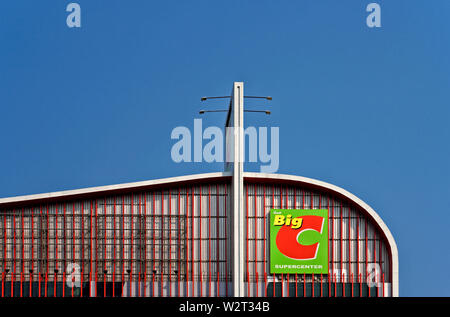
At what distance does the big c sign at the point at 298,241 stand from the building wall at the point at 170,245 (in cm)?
58

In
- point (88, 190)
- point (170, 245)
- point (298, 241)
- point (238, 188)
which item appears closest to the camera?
point (238, 188)

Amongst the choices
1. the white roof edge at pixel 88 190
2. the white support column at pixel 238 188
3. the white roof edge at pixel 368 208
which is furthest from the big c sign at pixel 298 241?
the white roof edge at pixel 88 190

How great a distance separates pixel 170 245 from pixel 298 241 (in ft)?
33.0

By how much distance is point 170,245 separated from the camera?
5562cm

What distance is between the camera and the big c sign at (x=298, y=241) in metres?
55.2

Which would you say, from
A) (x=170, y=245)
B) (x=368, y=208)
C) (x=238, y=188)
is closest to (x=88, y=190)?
(x=170, y=245)

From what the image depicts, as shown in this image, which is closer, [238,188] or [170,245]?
[238,188]

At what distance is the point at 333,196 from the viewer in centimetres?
5631

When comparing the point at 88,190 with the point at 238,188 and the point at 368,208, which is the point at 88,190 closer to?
the point at 238,188

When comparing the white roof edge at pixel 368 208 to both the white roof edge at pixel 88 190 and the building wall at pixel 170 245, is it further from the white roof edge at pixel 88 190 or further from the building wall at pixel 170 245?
the white roof edge at pixel 88 190

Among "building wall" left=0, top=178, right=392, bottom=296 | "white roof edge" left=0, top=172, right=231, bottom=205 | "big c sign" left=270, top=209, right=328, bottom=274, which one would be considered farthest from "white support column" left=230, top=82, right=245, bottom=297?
"white roof edge" left=0, top=172, right=231, bottom=205

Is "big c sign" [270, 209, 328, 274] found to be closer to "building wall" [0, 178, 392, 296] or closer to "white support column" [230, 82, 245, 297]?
"building wall" [0, 178, 392, 296]
